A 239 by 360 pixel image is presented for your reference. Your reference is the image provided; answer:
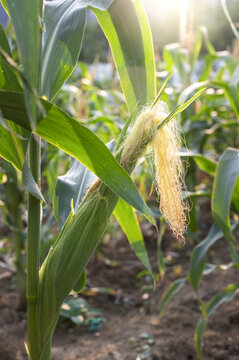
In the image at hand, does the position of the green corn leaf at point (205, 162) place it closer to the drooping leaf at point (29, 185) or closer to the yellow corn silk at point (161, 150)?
the yellow corn silk at point (161, 150)

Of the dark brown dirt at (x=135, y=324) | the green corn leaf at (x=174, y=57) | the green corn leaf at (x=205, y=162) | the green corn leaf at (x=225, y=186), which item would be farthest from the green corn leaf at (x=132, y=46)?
the green corn leaf at (x=174, y=57)

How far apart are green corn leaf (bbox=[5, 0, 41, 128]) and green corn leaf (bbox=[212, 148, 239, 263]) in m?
0.69

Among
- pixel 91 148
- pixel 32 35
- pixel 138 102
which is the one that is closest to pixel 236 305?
pixel 138 102

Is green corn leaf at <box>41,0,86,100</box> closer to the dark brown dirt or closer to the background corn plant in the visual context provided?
the background corn plant

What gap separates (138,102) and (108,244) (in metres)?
1.81

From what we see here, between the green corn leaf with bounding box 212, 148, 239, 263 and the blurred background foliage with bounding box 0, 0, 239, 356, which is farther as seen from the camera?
the blurred background foliage with bounding box 0, 0, 239, 356

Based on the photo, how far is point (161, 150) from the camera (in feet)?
2.20

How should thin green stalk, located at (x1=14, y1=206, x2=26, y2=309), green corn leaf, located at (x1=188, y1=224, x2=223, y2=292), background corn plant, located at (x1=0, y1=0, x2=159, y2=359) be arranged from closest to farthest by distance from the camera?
background corn plant, located at (x1=0, y1=0, x2=159, y2=359)
green corn leaf, located at (x1=188, y1=224, x2=223, y2=292)
thin green stalk, located at (x1=14, y1=206, x2=26, y2=309)

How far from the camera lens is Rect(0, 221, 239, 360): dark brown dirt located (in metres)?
1.34

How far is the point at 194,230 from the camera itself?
2049 mm

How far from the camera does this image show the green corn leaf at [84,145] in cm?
56

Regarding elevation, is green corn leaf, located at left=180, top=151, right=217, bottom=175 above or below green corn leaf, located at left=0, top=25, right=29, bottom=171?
below

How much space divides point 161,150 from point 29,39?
31 cm

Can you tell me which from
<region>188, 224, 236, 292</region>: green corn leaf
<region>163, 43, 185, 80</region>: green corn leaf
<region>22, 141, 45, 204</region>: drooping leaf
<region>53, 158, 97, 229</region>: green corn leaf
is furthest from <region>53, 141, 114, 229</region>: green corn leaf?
<region>163, 43, 185, 80</region>: green corn leaf
